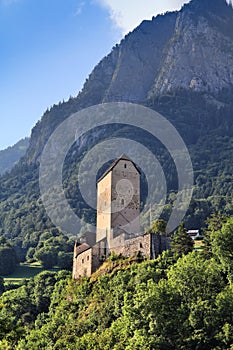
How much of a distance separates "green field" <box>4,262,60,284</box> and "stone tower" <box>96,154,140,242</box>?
35.8 meters

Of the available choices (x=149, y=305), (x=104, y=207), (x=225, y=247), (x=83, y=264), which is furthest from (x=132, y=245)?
(x=149, y=305)

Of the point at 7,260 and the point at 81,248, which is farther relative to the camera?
the point at 7,260

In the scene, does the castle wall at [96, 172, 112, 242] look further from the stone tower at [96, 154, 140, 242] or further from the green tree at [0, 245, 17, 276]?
the green tree at [0, 245, 17, 276]

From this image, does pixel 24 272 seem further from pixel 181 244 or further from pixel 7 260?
pixel 181 244

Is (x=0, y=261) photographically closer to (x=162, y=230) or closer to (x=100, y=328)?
(x=162, y=230)

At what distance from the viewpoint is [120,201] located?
65500mm

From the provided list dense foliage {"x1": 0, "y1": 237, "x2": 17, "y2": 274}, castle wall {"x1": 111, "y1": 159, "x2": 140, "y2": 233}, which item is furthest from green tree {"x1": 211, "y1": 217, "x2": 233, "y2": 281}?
dense foliage {"x1": 0, "y1": 237, "x2": 17, "y2": 274}

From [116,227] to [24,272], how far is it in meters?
49.4

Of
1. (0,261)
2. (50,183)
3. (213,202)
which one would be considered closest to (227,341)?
(0,261)

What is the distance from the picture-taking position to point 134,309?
41.9 m

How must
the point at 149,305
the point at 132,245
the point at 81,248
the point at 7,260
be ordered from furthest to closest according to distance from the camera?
the point at 7,260 < the point at 81,248 < the point at 132,245 < the point at 149,305

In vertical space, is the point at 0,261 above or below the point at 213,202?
below

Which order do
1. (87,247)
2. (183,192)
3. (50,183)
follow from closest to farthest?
(87,247), (183,192), (50,183)

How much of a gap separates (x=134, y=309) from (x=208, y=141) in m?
148
